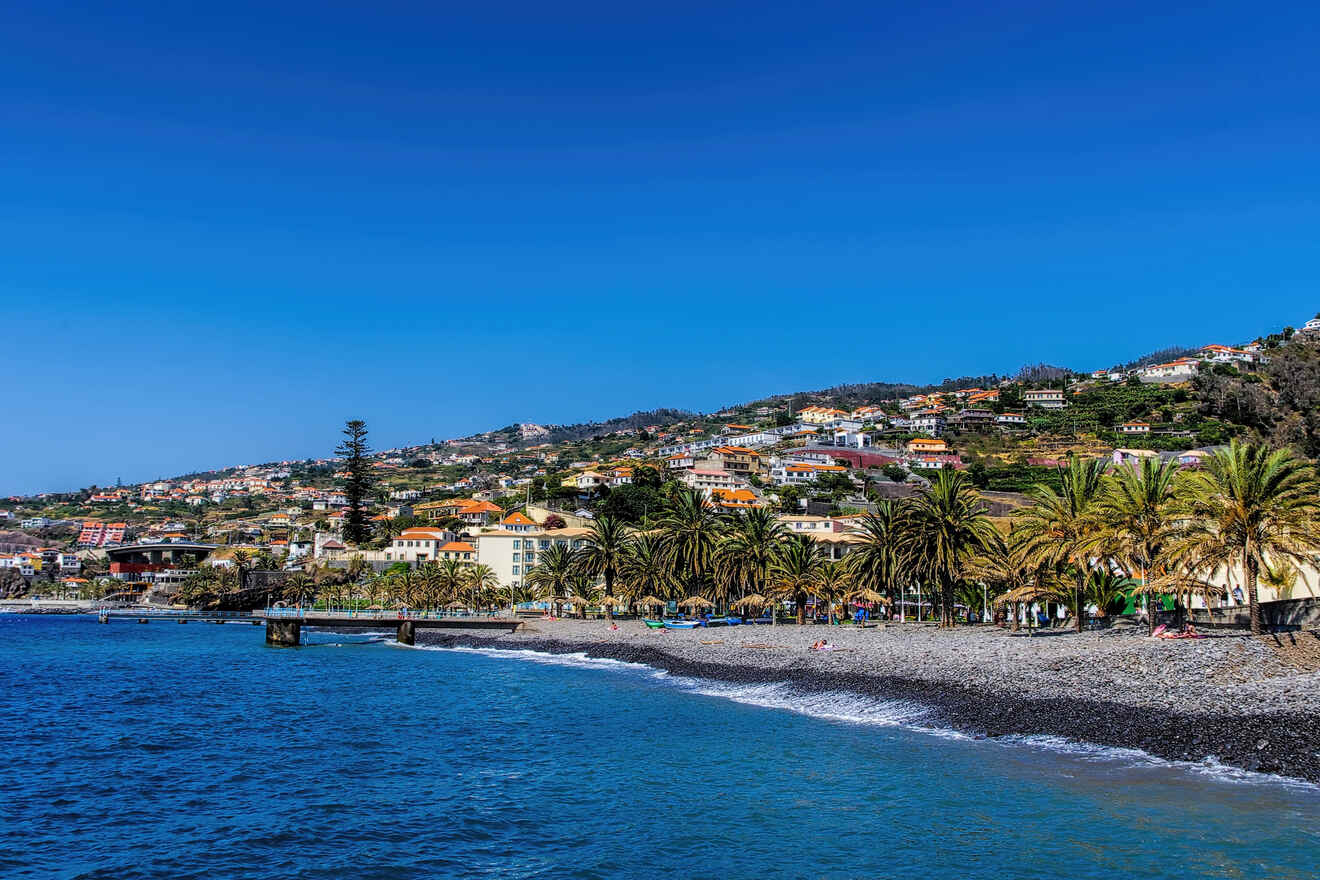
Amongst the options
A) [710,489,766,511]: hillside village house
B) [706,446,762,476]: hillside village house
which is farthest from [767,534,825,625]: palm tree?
[706,446,762,476]: hillside village house

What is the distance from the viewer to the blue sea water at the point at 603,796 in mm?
17031

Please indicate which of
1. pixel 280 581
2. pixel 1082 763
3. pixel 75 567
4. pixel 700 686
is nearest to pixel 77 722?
pixel 700 686

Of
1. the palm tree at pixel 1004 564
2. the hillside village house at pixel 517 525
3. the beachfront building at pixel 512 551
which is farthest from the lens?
the hillside village house at pixel 517 525

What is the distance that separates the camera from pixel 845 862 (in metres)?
16.9

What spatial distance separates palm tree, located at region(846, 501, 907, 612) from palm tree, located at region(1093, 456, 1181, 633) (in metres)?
15.2

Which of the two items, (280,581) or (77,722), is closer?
(77,722)

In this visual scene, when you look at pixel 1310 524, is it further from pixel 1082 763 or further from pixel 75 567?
pixel 75 567

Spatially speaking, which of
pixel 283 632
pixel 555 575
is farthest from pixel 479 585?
pixel 283 632

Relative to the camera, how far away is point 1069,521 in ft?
139

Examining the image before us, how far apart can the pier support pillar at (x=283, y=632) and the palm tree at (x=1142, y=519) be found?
202 feet

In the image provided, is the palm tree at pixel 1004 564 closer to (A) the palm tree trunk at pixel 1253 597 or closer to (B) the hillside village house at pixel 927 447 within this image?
(A) the palm tree trunk at pixel 1253 597

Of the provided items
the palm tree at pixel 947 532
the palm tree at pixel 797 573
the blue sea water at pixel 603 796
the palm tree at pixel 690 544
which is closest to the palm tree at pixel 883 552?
the palm tree at pixel 947 532

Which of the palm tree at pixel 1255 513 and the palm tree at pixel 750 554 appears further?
the palm tree at pixel 750 554

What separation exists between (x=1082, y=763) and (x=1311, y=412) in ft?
386
